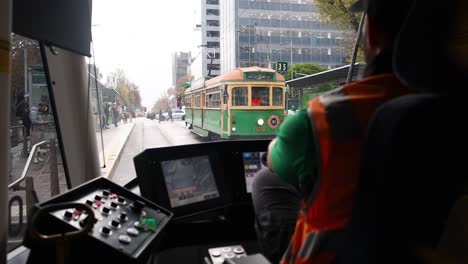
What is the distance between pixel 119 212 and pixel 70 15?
1207 millimetres

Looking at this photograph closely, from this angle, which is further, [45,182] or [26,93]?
[45,182]

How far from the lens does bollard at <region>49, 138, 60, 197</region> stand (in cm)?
221

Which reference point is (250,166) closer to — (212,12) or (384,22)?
(384,22)

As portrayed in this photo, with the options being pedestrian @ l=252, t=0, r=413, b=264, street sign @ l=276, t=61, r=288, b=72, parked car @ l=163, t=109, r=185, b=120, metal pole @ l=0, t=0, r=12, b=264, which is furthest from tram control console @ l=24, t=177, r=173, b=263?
parked car @ l=163, t=109, r=185, b=120

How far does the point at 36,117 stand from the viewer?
208cm

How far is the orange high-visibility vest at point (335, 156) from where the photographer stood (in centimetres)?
89

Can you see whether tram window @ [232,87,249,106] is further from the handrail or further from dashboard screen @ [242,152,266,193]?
the handrail

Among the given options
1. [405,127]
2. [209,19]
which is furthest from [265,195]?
[209,19]

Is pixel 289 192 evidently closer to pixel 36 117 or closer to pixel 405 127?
pixel 405 127

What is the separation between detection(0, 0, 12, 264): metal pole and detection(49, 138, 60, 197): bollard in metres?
0.93

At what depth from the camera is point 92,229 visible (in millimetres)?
1207

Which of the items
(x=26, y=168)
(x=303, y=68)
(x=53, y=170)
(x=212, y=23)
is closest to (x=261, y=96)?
(x=212, y=23)

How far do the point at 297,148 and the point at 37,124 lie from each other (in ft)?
5.35

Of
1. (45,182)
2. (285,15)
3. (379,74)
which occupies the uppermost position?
(285,15)
